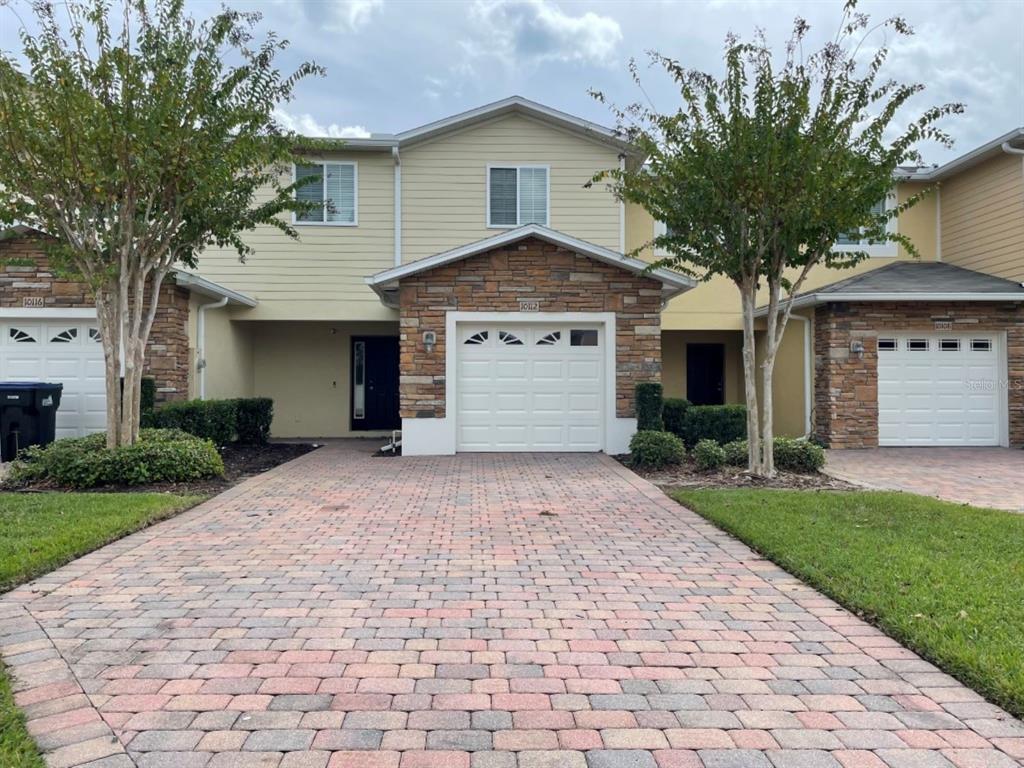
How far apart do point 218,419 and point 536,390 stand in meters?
5.61

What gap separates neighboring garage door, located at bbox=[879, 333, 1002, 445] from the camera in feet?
42.7

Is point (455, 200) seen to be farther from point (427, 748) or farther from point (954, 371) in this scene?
point (427, 748)

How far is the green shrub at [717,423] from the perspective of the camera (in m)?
11.2

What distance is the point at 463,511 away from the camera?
6.97 m

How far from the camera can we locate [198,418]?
11094 mm

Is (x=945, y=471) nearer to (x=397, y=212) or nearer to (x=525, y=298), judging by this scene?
(x=525, y=298)

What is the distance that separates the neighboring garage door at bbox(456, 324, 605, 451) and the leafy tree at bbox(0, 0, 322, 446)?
172 inches

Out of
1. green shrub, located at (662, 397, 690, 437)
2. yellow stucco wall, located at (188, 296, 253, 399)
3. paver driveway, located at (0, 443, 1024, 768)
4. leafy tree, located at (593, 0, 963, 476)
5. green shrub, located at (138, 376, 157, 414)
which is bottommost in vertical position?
paver driveway, located at (0, 443, 1024, 768)

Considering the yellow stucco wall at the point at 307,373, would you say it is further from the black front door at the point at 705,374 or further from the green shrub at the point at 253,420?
the black front door at the point at 705,374

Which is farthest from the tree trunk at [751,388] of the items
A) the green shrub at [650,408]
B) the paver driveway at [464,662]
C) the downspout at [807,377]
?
the downspout at [807,377]

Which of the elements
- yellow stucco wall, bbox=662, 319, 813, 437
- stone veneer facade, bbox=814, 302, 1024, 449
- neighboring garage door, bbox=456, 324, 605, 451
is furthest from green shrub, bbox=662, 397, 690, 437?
yellow stucco wall, bbox=662, 319, 813, 437

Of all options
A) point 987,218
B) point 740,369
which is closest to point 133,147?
point 740,369

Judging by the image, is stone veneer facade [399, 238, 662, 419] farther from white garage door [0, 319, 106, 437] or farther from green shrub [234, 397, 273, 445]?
white garage door [0, 319, 106, 437]

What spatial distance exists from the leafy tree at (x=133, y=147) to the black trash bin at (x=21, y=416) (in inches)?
102
